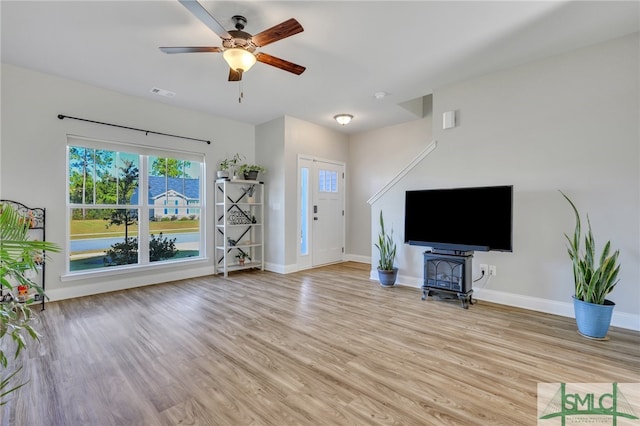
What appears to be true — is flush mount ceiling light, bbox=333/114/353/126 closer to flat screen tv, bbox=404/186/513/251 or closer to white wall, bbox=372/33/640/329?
white wall, bbox=372/33/640/329

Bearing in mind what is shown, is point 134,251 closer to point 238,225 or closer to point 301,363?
point 238,225

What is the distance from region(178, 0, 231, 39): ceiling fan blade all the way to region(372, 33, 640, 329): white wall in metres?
2.88

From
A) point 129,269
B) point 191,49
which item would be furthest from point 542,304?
point 129,269

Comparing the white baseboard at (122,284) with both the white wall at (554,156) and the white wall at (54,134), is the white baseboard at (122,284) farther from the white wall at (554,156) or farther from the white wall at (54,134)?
the white wall at (554,156)

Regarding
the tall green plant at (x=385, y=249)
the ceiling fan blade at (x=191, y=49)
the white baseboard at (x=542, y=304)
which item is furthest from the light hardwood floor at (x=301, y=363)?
the ceiling fan blade at (x=191, y=49)

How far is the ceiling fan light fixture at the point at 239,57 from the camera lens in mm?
2492

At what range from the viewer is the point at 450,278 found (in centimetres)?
346

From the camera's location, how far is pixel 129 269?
418cm

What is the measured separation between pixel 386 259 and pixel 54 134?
14.8 feet

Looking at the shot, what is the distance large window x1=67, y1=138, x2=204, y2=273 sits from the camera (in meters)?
3.87

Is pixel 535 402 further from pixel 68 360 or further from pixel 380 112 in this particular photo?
pixel 380 112

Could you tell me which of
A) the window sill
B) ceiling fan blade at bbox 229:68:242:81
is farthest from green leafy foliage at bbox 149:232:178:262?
ceiling fan blade at bbox 229:68:242:81

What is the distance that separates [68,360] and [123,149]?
292 cm

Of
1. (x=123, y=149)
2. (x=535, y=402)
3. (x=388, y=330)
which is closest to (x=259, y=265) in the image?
(x=123, y=149)
